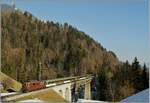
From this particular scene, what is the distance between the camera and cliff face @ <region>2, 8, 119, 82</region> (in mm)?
2531

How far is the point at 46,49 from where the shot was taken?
264 centimetres

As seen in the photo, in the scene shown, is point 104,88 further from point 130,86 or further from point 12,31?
point 12,31

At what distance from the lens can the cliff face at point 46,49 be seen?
2.53 metres

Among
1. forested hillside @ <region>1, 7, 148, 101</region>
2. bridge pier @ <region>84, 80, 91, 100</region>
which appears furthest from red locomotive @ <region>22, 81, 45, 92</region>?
bridge pier @ <region>84, 80, 91, 100</region>

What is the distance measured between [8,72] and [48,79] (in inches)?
11.9

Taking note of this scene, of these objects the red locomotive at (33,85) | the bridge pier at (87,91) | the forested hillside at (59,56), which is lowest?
the bridge pier at (87,91)

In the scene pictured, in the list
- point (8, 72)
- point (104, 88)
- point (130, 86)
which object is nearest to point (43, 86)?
point (8, 72)

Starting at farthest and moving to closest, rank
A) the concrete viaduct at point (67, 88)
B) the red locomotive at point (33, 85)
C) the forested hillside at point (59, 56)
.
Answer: the red locomotive at point (33, 85)
the forested hillside at point (59, 56)
the concrete viaduct at point (67, 88)

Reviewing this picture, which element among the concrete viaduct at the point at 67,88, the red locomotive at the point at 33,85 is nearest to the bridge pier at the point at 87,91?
the concrete viaduct at the point at 67,88

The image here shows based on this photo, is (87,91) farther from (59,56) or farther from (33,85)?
(33,85)

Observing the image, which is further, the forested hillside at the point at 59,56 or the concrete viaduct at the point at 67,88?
the forested hillside at the point at 59,56

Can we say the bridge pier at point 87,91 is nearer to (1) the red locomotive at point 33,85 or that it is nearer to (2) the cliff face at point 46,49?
(2) the cliff face at point 46,49

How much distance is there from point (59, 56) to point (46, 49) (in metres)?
0.11

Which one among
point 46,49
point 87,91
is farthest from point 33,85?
point 87,91
